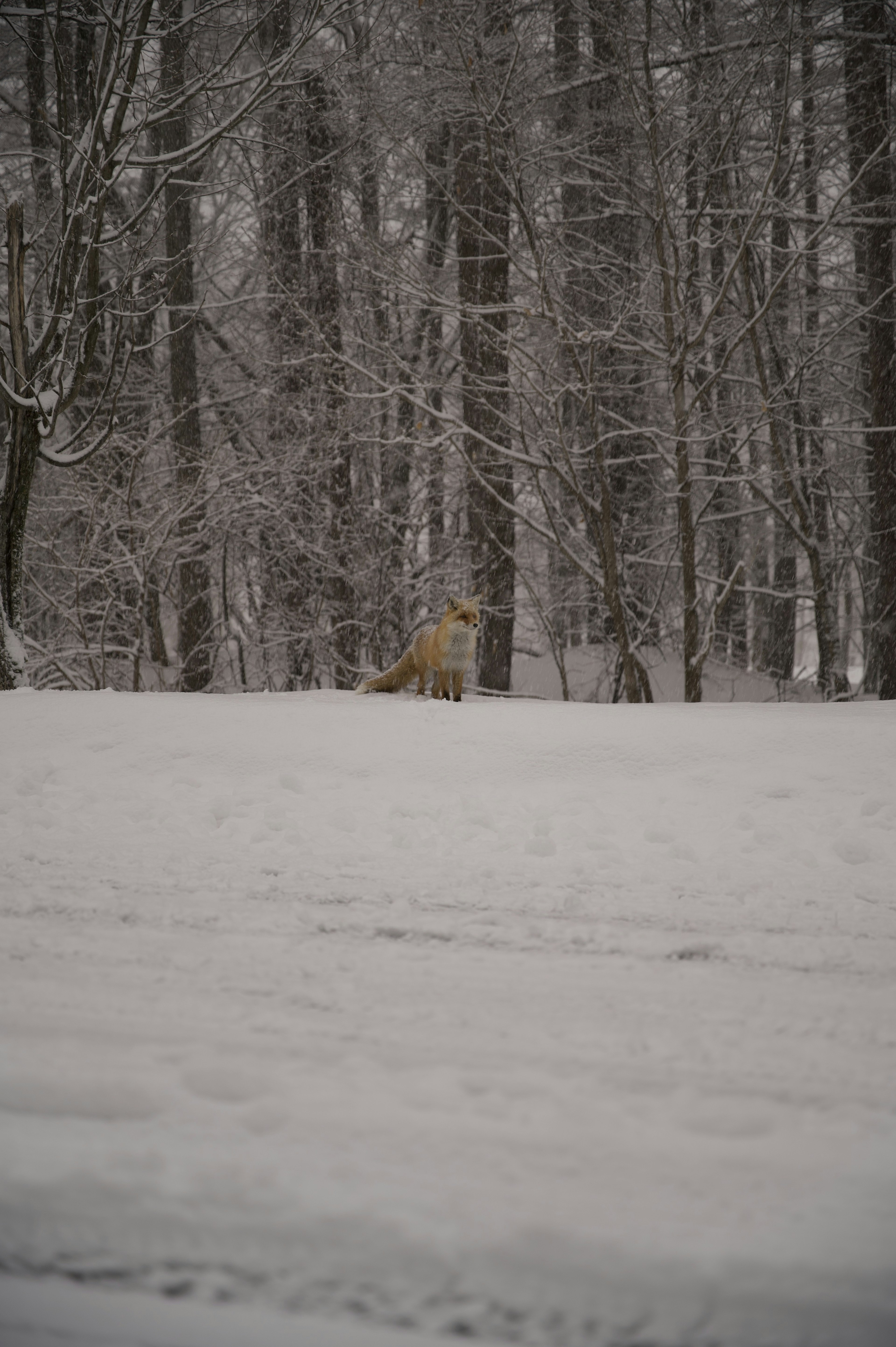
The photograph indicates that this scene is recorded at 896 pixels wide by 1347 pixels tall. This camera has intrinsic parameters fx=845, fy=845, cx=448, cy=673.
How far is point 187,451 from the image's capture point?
11609 millimetres

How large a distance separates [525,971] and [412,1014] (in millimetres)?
466

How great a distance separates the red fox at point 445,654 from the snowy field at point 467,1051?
6.15 feet

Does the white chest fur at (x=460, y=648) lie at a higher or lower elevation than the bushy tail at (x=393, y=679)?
higher

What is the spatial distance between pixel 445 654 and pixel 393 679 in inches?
33.6

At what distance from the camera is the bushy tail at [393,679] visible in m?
7.08

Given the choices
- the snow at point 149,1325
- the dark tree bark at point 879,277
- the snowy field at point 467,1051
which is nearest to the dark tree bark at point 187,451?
the snowy field at point 467,1051

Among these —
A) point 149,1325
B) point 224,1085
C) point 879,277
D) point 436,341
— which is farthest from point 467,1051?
point 879,277

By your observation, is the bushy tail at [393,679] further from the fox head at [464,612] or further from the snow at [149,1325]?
the snow at [149,1325]

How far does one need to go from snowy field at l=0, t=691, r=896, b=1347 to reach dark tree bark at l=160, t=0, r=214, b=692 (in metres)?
7.95

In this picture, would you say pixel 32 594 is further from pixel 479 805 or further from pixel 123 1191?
pixel 123 1191

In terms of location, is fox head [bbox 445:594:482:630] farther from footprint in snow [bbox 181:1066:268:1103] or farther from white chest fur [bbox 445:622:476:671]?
footprint in snow [bbox 181:1066:268:1103]

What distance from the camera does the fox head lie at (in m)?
6.27

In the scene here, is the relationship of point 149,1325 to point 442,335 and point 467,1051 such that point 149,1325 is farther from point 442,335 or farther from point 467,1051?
point 442,335

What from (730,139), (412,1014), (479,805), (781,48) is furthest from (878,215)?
(412,1014)
